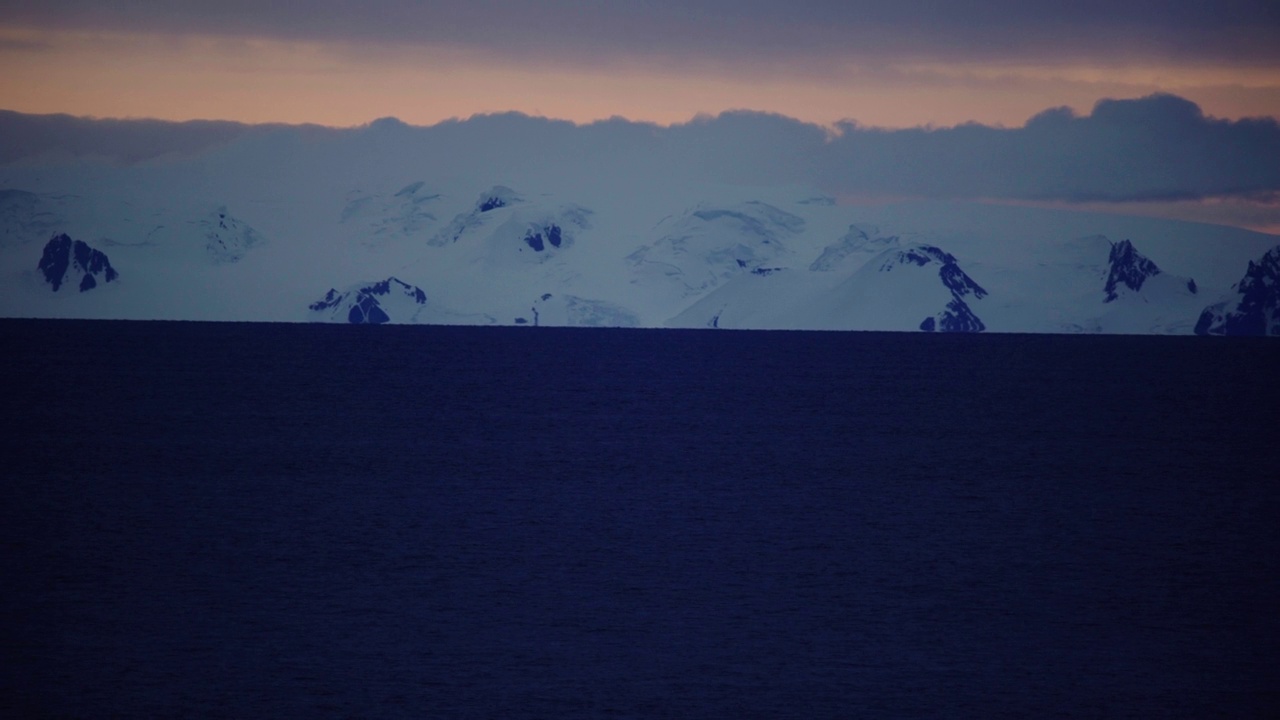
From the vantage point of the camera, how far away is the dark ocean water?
15320 mm

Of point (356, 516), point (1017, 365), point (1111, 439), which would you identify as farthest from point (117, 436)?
point (1017, 365)

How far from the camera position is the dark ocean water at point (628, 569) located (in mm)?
15320

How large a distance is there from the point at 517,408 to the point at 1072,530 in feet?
135

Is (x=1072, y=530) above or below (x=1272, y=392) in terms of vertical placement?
below

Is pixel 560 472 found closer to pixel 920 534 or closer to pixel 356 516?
pixel 356 516

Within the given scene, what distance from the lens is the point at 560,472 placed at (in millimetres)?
38062

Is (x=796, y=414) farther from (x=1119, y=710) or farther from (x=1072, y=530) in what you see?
(x=1119, y=710)

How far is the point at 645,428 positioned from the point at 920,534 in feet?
93.3

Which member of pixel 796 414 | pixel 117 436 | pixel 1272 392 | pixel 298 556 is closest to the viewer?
pixel 298 556

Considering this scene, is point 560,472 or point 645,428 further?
point 645,428

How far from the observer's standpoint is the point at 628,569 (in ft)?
74.4

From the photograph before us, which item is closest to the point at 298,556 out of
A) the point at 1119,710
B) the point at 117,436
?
the point at 1119,710

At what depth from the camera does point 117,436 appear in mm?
46469

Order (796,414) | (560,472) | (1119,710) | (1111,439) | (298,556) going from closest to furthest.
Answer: (1119,710) < (298,556) < (560,472) < (1111,439) < (796,414)
